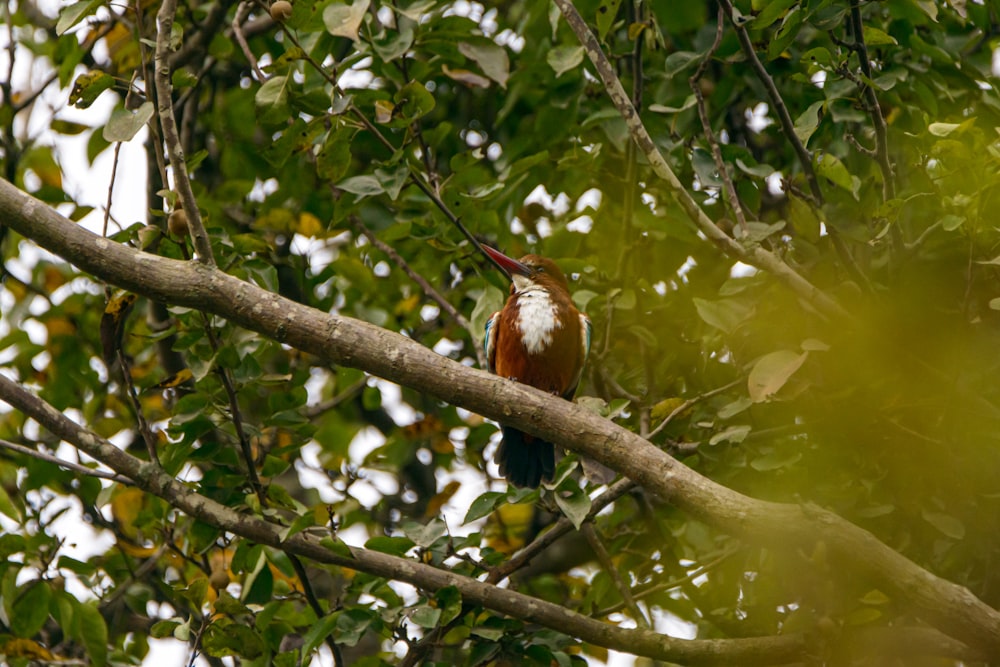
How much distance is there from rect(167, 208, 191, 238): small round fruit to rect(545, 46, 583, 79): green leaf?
1.34 metres

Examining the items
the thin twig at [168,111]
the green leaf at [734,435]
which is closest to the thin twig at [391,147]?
the thin twig at [168,111]

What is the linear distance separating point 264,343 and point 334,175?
58 centimetres

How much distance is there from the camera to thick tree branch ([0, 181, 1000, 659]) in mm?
2789

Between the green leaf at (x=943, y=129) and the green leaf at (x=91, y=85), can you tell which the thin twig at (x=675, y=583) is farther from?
the green leaf at (x=91, y=85)

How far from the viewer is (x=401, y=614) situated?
3312 millimetres

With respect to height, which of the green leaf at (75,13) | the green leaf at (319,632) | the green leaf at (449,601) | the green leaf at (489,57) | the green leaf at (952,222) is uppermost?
the green leaf at (489,57)

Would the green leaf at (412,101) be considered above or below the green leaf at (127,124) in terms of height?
above

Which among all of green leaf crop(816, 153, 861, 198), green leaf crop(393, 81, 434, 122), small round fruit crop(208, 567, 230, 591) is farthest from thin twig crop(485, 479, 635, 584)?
green leaf crop(393, 81, 434, 122)

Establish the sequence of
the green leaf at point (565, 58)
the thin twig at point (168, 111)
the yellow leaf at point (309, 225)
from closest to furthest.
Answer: the thin twig at point (168, 111) < the green leaf at point (565, 58) < the yellow leaf at point (309, 225)

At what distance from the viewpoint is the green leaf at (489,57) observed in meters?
3.72

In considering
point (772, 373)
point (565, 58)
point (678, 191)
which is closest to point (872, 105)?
point (678, 191)

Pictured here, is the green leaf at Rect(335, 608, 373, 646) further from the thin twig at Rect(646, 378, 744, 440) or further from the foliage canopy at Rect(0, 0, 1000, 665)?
the thin twig at Rect(646, 378, 744, 440)

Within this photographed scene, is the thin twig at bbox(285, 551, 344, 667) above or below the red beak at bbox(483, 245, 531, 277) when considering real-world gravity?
below

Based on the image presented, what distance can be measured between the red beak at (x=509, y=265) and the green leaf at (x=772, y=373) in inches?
51.0
